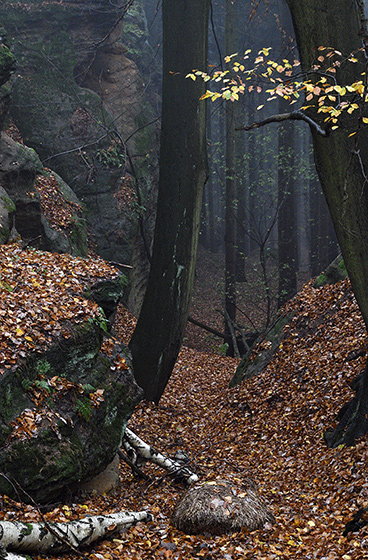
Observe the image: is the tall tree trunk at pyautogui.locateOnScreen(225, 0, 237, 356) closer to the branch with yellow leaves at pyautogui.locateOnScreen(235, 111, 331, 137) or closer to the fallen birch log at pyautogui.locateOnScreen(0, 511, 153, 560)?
the branch with yellow leaves at pyautogui.locateOnScreen(235, 111, 331, 137)

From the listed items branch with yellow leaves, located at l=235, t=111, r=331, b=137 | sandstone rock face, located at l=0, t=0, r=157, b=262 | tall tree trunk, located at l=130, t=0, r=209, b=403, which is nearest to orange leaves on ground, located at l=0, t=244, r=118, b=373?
tall tree trunk, located at l=130, t=0, r=209, b=403

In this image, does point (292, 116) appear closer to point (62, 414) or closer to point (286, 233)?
point (62, 414)

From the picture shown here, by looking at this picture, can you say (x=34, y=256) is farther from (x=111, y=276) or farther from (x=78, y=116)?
(x=78, y=116)

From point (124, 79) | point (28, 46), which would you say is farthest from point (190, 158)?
point (124, 79)

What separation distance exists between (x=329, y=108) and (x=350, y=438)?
340 centimetres

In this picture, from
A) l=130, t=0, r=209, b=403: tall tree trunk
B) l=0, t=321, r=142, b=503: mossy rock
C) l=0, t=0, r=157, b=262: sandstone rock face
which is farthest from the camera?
l=0, t=0, r=157, b=262: sandstone rock face

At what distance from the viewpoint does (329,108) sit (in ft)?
13.4

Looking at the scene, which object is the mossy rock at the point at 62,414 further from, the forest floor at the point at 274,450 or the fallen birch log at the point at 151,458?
the fallen birch log at the point at 151,458

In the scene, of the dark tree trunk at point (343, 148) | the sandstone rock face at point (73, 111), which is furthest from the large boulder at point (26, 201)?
the dark tree trunk at point (343, 148)

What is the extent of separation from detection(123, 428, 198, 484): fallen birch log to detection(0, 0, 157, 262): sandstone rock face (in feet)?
24.7

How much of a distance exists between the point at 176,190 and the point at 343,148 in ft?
12.2

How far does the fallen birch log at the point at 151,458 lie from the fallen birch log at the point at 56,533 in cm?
133

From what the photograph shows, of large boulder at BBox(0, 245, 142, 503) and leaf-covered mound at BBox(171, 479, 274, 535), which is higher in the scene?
large boulder at BBox(0, 245, 142, 503)

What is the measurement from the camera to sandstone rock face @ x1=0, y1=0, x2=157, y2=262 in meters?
12.7
